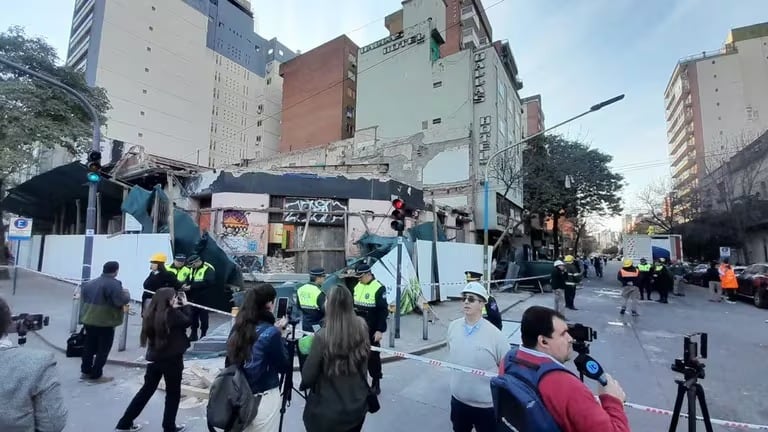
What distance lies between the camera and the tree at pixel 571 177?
30.6 meters

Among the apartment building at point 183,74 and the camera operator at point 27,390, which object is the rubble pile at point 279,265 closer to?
the camera operator at point 27,390

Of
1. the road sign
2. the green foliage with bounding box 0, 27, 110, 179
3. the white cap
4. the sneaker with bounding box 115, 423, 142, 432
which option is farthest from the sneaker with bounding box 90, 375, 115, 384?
the green foliage with bounding box 0, 27, 110, 179

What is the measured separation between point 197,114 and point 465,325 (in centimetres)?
6190

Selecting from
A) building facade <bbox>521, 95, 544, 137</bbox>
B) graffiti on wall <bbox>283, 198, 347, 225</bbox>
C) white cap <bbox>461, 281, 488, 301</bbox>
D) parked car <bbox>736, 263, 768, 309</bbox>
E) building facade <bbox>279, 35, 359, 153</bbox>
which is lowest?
parked car <bbox>736, 263, 768, 309</bbox>

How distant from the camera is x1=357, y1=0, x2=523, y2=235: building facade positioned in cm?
2566

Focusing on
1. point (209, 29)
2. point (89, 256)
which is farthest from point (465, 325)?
point (209, 29)

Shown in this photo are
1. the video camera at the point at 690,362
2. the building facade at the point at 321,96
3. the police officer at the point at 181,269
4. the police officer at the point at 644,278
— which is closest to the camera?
the video camera at the point at 690,362

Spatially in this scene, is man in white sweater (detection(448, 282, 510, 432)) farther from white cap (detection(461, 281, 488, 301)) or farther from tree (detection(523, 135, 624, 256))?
tree (detection(523, 135, 624, 256))

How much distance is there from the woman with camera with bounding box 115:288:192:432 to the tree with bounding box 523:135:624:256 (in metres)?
29.7

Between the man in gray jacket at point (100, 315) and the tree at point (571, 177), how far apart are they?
2931cm

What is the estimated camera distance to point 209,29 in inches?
2472

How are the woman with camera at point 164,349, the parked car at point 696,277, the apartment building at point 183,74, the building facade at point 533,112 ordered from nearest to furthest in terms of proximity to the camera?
the woman with camera at point 164,349, the parked car at point 696,277, the apartment building at point 183,74, the building facade at point 533,112

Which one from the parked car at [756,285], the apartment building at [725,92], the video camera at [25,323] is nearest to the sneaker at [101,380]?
the video camera at [25,323]

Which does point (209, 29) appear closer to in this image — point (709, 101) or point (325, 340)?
point (325, 340)
